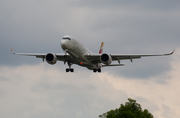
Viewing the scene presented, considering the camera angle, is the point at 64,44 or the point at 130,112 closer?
the point at 64,44

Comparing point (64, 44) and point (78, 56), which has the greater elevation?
point (64, 44)

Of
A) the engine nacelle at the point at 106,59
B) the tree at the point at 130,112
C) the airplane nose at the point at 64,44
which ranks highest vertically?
the airplane nose at the point at 64,44

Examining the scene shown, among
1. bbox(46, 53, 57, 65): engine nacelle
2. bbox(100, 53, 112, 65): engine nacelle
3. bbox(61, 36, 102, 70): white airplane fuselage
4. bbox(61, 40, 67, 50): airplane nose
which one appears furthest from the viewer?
bbox(46, 53, 57, 65): engine nacelle

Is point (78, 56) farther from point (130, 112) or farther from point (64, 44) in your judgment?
point (130, 112)

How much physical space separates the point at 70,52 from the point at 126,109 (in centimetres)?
1437

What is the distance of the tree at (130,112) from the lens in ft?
245

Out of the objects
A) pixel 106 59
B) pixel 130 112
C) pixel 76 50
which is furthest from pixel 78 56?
pixel 130 112

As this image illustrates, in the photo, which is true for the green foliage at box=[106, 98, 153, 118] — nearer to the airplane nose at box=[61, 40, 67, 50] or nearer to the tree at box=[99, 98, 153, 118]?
the tree at box=[99, 98, 153, 118]

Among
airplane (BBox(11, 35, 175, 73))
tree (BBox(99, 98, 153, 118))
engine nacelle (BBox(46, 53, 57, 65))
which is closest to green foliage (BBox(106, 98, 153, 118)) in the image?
tree (BBox(99, 98, 153, 118))

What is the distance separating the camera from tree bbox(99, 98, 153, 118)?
245 ft

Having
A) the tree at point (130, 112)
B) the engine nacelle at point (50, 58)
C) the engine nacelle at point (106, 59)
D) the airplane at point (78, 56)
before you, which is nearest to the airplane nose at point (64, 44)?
the airplane at point (78, 56)

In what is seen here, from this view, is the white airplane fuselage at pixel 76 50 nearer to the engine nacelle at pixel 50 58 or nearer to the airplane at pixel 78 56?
the airplane at pixel 78 56

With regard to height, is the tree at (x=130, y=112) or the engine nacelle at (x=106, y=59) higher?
the engine nacelle at (x=106, y=59)

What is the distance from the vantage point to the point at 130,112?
74312 mm
